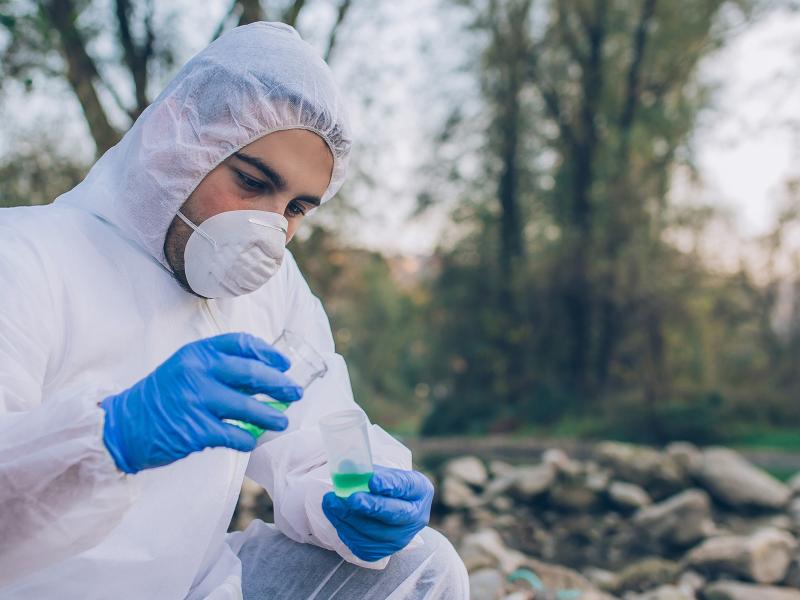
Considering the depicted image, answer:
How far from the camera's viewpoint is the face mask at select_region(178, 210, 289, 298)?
1.76 metres

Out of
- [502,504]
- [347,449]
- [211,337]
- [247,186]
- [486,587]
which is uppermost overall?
[247,186]

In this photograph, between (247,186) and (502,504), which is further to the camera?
(502,504)

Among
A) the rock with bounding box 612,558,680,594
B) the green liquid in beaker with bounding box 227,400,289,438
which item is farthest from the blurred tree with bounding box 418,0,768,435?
the green liquid in beaker with bounding box 227,400,289,438

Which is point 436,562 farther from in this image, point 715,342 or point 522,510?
point 715,342

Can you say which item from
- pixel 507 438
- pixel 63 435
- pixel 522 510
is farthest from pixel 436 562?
pixel 507 438

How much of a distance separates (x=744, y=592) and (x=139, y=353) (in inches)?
127

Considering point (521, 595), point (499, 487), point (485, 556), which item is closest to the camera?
point (521, 595)

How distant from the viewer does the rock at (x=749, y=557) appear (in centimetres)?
404

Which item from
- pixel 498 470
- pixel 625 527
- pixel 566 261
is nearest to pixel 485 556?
pixel 625 527

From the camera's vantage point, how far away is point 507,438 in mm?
12328

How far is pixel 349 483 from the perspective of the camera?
1648 mm

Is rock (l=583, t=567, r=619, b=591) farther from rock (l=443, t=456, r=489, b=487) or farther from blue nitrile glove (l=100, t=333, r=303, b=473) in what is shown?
blue nitrile glove (l=100, t=333, r=303, b=473)

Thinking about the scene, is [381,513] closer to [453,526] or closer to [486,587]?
[486,587]

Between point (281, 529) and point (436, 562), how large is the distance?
0.41m
